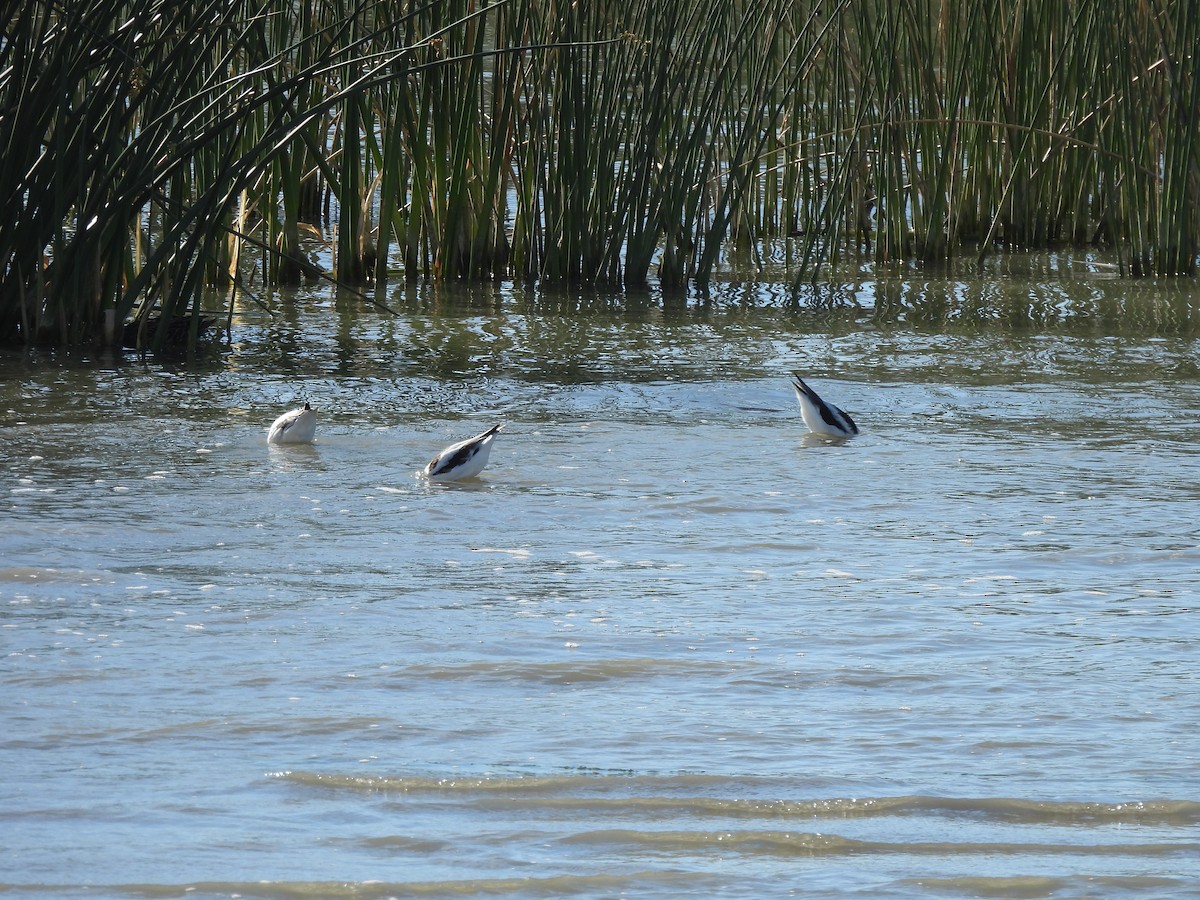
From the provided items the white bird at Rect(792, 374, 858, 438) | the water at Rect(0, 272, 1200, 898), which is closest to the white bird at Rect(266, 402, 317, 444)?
the water at Rect(0, 272, 1200, 898)

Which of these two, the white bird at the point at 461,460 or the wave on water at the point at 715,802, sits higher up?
the white bird at the point at 461,460

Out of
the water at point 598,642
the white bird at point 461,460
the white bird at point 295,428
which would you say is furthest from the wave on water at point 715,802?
the white bird at point 295,428

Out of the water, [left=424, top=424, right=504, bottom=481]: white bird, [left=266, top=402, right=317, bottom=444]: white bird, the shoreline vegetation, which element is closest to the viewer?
the water

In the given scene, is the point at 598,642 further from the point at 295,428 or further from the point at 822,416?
the point at 822,416

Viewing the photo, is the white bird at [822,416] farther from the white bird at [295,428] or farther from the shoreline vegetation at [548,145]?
the shoreline vegetation at [548,145]

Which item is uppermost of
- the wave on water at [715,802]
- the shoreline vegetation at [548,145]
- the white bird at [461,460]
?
the shoreline vegetation at [548,145]

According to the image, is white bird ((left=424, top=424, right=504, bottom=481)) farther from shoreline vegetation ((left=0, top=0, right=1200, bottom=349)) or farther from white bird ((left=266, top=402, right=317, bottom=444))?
shoreline vegetation ((left=0, top=0, right=1200, bottom=349))

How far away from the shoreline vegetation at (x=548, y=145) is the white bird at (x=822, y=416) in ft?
5.24

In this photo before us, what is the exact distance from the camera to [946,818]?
220 centimetres

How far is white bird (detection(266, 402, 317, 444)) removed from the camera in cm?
447

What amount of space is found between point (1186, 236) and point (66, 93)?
486 centimetres

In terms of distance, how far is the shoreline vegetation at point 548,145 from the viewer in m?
5.49

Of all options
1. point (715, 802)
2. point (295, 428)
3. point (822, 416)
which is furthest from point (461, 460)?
point (715, 802)

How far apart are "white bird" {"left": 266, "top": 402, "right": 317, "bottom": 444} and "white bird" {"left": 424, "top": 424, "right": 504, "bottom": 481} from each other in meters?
0.48
